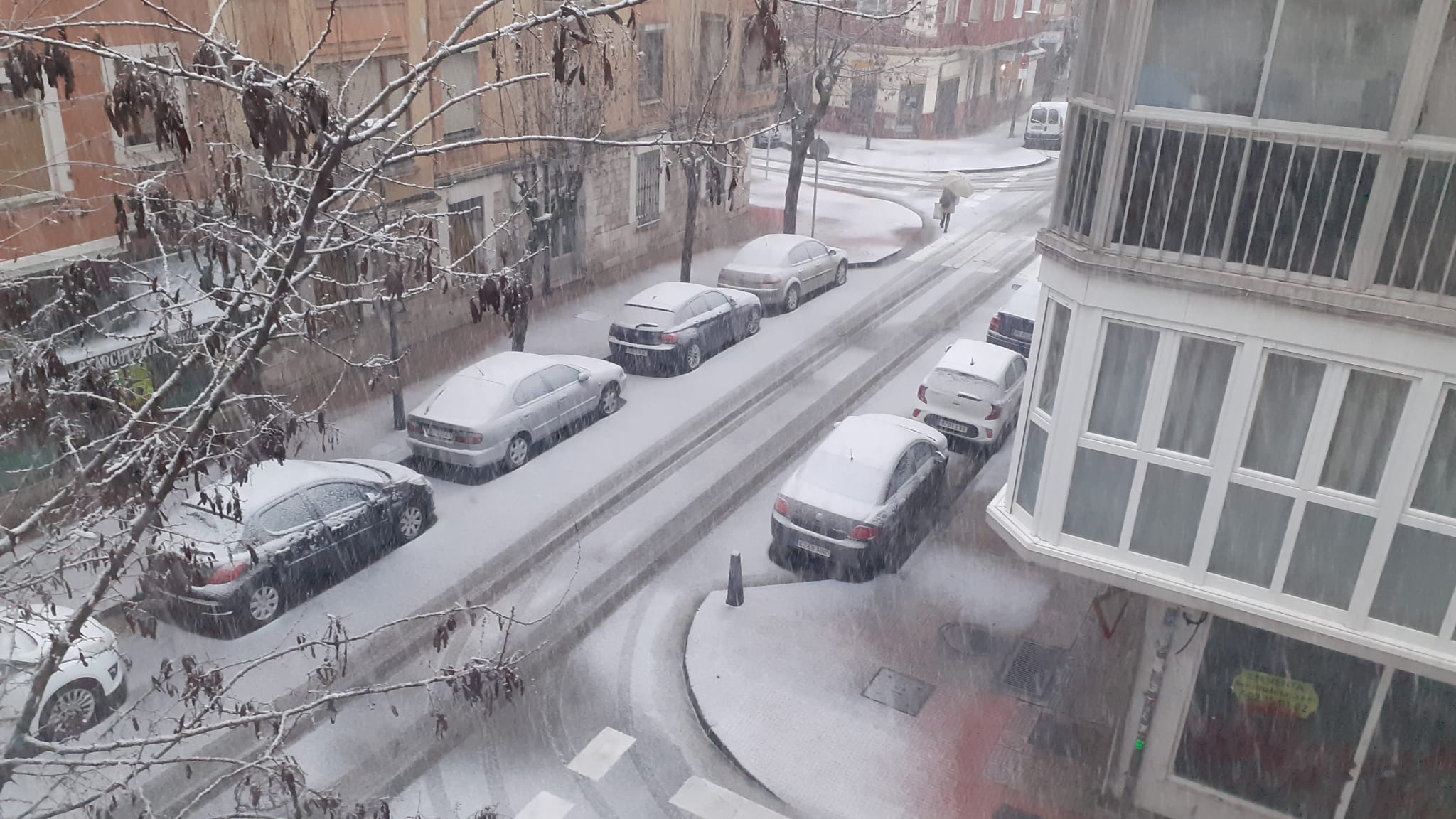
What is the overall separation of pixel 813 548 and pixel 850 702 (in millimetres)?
2263

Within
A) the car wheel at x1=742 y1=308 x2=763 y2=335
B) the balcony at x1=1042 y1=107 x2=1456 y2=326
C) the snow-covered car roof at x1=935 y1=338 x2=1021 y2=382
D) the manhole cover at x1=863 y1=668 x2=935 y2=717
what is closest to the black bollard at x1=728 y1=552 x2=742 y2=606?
the manhole cover at x1=863 y1=668 x2=935 y2=717

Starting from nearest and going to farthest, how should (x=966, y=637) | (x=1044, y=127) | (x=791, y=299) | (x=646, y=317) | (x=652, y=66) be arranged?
1. (x=966, y=637)
2. (x=646, y=317)
3. (x=791, y=299)
4. (x=652, y=66)
5. (x=1044, y=127)

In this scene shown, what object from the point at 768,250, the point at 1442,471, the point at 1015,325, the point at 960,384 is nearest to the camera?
the point at 1442,471

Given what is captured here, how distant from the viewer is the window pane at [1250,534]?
7.78 meters

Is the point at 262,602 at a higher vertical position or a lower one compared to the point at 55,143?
lower

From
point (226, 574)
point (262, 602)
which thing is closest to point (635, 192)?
point (262, 602)

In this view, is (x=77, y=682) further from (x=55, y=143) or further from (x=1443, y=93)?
(x=1443, y=93)

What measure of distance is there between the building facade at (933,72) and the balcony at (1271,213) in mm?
32577

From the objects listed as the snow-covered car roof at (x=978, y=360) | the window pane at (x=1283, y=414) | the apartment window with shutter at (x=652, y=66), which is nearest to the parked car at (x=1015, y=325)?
the snow-covered car roof at (x=978, y=360)

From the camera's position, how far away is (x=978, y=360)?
16.5 metres

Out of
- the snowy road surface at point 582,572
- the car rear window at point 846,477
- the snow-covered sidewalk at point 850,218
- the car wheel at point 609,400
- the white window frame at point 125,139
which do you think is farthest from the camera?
the snow-covered sidewalk at point 850,218

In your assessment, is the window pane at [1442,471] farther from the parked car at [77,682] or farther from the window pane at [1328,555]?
the parked car at [77,682]

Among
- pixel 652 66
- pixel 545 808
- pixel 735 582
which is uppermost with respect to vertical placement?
pixel 652 66

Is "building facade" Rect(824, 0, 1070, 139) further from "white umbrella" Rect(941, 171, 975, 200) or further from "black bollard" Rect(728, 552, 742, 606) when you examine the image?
"black bollard" Rect(728, 552, 742, 606)
